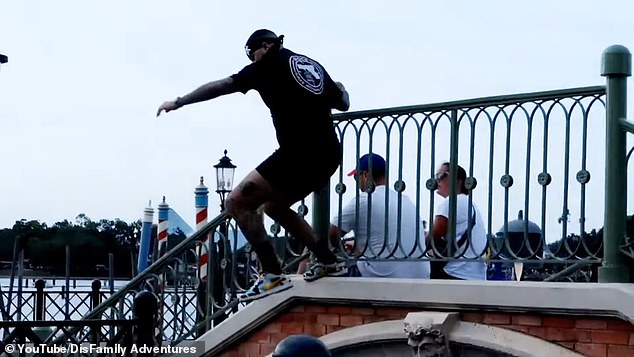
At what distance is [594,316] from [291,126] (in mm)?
2262

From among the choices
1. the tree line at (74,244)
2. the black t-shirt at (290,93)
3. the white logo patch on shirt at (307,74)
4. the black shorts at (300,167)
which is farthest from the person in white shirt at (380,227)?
the tree line at (74,244)

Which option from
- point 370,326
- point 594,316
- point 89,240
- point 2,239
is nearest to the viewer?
point 594,316

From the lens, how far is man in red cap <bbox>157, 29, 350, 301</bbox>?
23.6ft

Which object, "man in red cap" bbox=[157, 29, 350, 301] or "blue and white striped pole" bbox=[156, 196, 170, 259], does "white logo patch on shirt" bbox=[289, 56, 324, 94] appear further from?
"blue and white striped pole" bbox=[156, 196, 170, 259]

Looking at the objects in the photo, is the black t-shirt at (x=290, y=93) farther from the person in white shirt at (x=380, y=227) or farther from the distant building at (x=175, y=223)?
the distant building at (x=175, y=223)

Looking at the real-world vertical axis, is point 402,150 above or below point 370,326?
above

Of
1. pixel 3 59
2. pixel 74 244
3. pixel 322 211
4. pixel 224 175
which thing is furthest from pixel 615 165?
pixel 74 244

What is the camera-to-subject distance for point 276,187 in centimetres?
730

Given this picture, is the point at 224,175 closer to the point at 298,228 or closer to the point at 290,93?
the point at 298,228

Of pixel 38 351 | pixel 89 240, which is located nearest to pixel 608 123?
pixel 38 351

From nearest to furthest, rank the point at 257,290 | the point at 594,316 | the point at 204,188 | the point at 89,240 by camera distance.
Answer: the point at 594,316
the point at 257,290
the point at 204,188
the point at 89,240

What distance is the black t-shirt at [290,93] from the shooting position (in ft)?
23.6

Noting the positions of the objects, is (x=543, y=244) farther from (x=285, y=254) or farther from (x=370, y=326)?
(x=285, y=254)

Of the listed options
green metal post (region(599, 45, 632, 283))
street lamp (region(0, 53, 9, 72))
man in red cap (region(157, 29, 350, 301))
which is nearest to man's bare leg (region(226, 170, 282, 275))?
man in red cap (region(157, 29, 350, 301))
